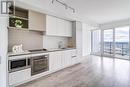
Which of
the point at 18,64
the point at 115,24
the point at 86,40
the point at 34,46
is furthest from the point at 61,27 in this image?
the point at 115,24

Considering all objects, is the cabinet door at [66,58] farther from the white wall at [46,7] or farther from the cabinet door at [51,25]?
the white wall at [46,7]

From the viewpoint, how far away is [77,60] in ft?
18.7

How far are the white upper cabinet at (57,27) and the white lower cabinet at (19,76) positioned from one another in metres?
1.76

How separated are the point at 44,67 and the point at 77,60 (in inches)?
94.6

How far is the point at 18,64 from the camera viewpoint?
116 inches

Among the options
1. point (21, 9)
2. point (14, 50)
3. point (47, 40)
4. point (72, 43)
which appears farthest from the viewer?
point (72, 43)

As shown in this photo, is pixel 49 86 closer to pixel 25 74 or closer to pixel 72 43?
pixel 25 74

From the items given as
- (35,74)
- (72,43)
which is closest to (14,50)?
(35,74)

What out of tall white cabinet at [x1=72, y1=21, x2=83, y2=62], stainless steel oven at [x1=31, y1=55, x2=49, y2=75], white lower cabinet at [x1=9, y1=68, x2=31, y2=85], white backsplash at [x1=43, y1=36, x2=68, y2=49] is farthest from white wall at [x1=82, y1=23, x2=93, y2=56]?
white lower cabinet at [x1=9, y1=68, x2=31, y2=85]

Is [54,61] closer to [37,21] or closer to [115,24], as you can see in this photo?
[37,21]

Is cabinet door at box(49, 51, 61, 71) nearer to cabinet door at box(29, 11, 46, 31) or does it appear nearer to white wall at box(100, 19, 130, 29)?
cabinet door at box(29, 11, 46, 31)

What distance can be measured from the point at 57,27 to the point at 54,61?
1576 millimetres

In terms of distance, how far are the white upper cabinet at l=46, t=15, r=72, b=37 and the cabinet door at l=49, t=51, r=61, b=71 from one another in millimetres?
896

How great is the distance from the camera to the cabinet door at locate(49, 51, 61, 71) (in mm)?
4004
